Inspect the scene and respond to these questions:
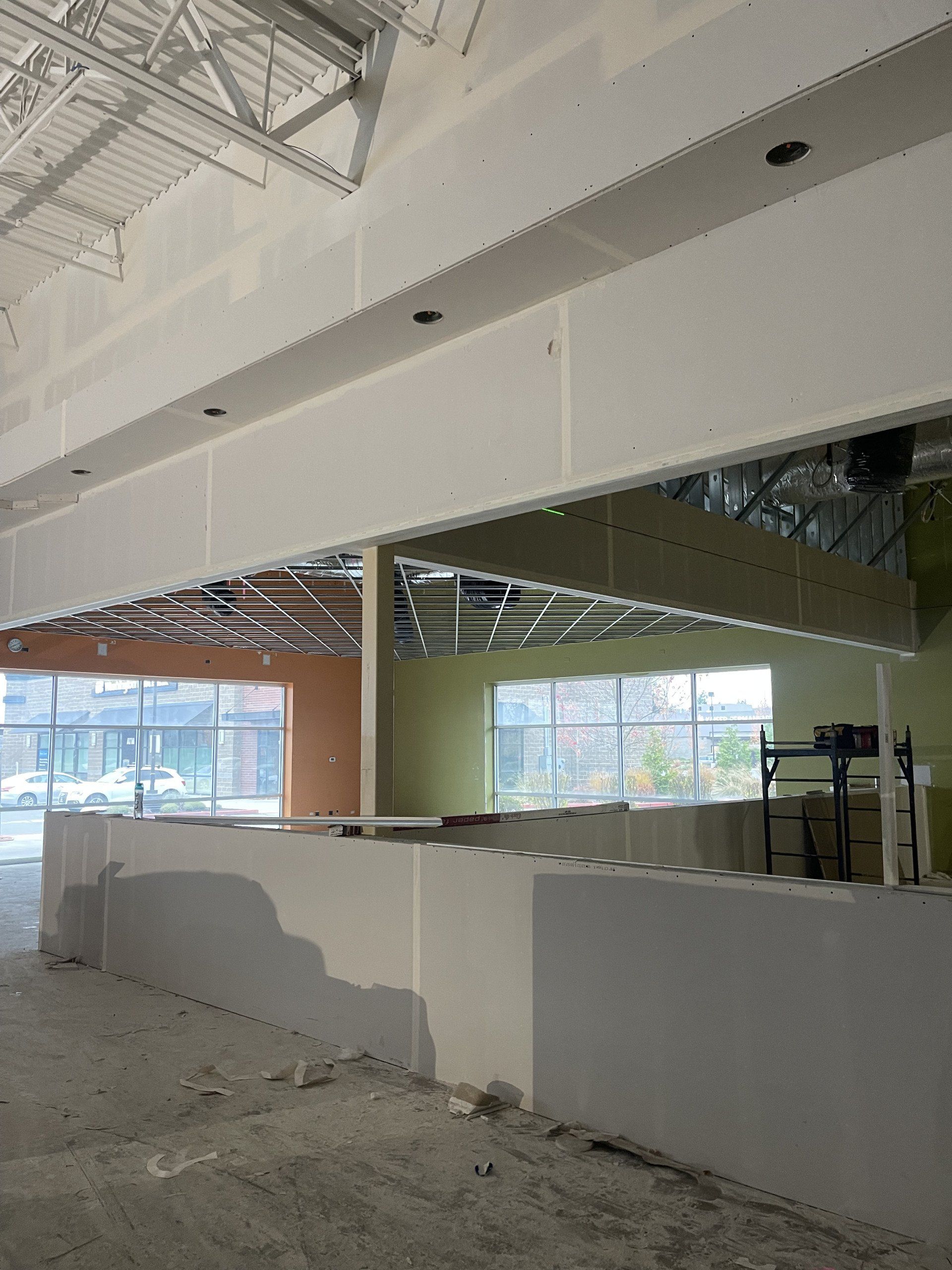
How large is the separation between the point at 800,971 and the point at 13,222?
6.82 metres

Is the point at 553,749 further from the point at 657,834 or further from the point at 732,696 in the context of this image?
the point at 657,834

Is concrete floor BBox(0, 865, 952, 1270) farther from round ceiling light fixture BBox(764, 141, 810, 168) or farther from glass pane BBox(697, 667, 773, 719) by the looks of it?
glass pane BBox(697, 667, 773, 719)

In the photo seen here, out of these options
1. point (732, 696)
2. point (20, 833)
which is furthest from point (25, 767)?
point (732, 696)

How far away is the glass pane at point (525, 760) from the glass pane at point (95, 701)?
7.13 metres

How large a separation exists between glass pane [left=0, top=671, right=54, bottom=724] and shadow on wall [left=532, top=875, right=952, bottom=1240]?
14300 millimetres

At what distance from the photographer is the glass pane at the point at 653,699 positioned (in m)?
17.3

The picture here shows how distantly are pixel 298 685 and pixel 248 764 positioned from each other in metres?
1.93

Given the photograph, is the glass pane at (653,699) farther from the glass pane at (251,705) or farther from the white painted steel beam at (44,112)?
the white painted steel beam at (44,112)

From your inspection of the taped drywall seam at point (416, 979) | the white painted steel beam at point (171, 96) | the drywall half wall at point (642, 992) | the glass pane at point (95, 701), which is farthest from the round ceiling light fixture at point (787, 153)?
the glass pane at point (95, 701)

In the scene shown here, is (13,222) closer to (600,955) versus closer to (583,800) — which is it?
(600,955)

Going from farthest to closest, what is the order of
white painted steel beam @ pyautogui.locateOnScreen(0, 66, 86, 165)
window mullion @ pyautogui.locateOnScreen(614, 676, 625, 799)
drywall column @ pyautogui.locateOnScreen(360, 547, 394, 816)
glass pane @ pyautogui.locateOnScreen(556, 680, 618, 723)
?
1. glass pane @ pyautogui.locateOnScreen(556, 680, 618, 723)
2. window mullion @ pyautogui.locateOnScreen(614, 676, 625, 799)
3. drywall column @ pyautogui.locateOnScreen(360, 547, 394, 816)
4. white painted steel beam @ pyautogui.locateOnScreen(0, 66, 86, 165)

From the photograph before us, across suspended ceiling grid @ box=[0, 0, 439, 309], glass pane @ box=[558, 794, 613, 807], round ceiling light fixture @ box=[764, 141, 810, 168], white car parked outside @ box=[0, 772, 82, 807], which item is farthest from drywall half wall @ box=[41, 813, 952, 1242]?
glass pane @ box=[558, 794, 613, 807]

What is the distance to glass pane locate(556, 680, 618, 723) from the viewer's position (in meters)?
17.8

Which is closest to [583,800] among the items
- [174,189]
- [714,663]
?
[714,663]
